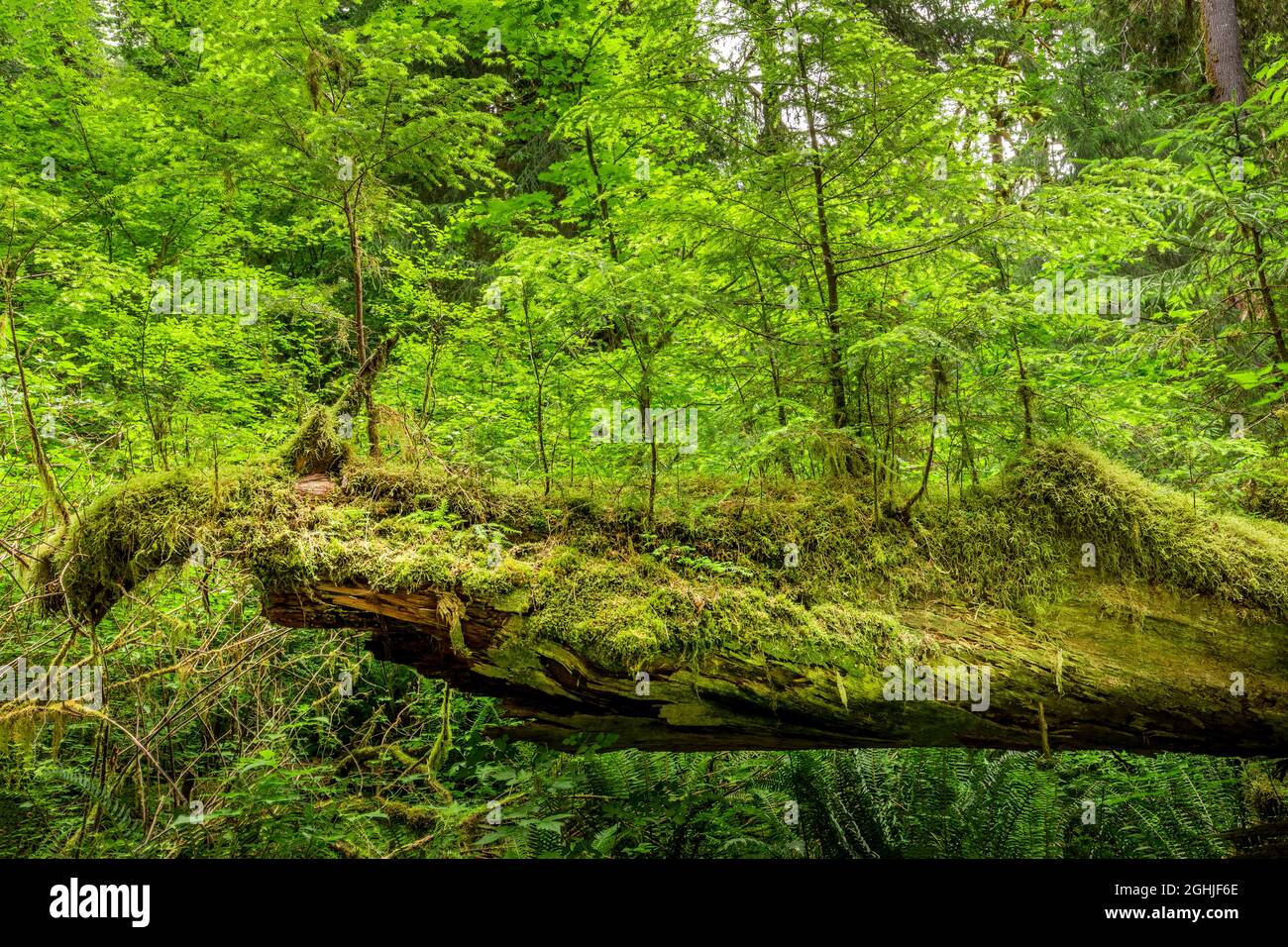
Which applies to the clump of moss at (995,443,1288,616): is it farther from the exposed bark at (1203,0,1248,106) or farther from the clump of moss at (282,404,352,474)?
the exposed bark at (1203,0,1248,106)

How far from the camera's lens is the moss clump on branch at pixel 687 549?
323 cm

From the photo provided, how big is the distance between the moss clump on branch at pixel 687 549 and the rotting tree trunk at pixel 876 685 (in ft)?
0.35
